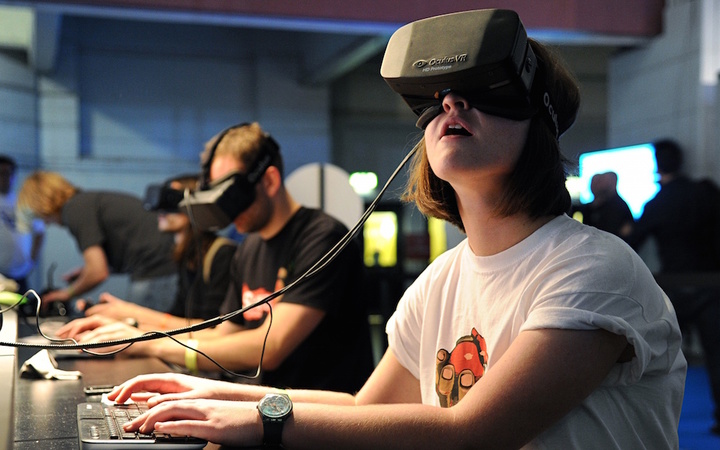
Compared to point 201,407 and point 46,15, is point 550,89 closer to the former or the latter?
point 201,407

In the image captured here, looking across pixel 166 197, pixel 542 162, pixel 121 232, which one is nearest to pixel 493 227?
pixel 542 162

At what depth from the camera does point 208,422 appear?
96 cm

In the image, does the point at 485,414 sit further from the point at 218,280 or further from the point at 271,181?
the point at 218,280

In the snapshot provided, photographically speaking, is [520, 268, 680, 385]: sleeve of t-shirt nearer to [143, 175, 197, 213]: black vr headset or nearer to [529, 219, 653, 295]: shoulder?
[529, 219, 653, 295]: shoulder

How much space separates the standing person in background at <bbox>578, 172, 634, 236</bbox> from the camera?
15.7ft

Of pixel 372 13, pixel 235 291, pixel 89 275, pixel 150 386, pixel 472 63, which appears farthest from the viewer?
pixel 372 13

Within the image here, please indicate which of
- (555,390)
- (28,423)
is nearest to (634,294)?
(555,390)

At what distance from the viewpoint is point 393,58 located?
1181 millimetres

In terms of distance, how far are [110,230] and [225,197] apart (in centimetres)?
204

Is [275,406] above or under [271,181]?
under

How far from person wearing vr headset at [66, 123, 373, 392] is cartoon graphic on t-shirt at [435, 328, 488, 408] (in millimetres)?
755

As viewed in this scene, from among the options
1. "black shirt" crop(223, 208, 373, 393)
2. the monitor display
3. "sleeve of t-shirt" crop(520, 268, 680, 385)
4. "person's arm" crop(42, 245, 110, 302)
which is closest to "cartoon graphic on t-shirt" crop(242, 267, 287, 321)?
"black shirt" crop(223, 208, 373, 393)

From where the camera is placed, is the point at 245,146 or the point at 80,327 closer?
the point at 80,327

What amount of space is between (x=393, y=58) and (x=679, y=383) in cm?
61
